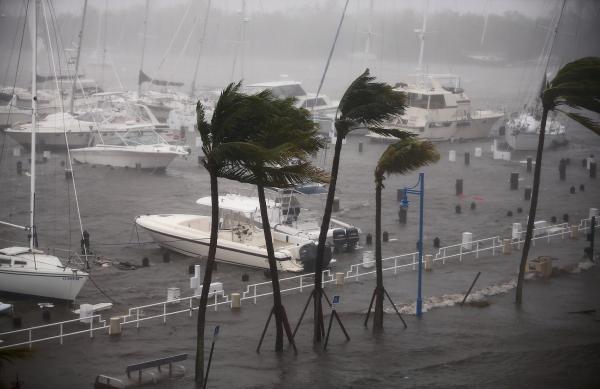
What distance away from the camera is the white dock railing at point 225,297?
27.9 m

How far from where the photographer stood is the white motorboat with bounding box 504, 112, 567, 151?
73244 mm

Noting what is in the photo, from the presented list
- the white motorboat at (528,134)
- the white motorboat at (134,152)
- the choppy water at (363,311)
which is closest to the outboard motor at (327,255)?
the choppy water at (363,311)

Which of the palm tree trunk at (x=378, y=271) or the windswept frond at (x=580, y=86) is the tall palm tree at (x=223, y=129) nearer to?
the palm tree trunk at (x=378, y=271)

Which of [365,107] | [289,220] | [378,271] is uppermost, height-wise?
[365,107]

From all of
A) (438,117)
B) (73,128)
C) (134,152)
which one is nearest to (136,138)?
(134,152)

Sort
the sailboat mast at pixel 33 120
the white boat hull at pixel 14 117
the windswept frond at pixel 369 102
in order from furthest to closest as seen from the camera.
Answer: the white boat hull at pixel 14 117 < the sailboat mast at pixel 33 120 < the windswept frond at pixel 369 102

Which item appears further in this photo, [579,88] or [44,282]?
[44,282]

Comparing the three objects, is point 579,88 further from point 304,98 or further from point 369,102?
point 304,98

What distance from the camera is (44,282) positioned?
31266mm

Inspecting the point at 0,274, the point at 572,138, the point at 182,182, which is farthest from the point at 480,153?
the point at 0,274

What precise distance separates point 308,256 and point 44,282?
954cm

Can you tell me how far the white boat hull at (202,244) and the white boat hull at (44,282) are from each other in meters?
7.03

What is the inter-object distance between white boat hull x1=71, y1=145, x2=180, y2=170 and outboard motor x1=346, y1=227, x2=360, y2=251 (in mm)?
23902

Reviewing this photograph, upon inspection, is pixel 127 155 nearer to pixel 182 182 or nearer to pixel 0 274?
pixel 182 182
